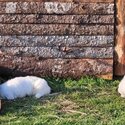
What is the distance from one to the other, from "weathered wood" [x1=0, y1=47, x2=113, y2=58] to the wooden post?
0.12 m

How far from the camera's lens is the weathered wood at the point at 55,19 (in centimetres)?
698

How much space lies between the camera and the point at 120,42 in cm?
710

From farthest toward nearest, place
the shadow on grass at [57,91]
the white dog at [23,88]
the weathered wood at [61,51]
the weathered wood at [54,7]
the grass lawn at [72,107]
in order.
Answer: the weathered wood at [61,51]
the weathered wood at [54,7]
the white dog at [23,88]
the shadow on grass at [57,91]
the grass lawn at [72,107]

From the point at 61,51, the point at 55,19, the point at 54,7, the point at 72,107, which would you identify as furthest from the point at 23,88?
the point at 54,7

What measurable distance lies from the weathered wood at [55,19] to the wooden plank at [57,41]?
0.65ft

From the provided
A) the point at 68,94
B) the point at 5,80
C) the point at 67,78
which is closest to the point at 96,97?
the point at 68,94

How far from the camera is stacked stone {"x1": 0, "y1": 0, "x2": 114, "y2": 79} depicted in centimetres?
696

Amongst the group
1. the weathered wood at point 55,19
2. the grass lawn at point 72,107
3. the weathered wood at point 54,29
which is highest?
the weathered wood at point 55,19

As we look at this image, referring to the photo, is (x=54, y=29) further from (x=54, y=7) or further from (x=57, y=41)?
(x=54, y=7)

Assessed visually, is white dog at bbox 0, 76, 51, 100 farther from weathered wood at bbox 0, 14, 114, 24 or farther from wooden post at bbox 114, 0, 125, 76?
wooden post at bbox 114, 0, 125, 76

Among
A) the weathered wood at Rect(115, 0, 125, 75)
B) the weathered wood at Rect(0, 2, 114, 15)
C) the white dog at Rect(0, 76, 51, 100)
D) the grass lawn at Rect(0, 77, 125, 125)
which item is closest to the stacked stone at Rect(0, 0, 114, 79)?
the weathered wood at Rect(0, 2, 114, 15)

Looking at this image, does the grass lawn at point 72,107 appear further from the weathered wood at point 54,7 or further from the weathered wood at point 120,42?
the weathered wood at point 54,7

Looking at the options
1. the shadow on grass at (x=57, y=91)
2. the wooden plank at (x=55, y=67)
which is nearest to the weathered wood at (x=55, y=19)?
the wooden plank at (x=55, y=67)

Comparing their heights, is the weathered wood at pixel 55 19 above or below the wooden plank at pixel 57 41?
above
